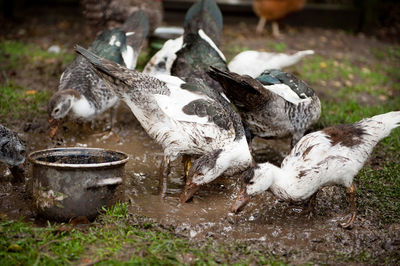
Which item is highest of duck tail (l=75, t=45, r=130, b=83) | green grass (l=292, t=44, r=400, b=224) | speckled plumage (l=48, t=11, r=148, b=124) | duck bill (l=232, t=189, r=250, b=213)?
duck tail (l=75, t=45, r=130, b=83)

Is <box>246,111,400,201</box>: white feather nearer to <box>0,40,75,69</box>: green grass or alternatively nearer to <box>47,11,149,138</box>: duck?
<box>47,11,149,138</box>: duck

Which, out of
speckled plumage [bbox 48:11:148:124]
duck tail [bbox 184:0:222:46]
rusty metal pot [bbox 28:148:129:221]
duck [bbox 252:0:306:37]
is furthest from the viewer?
duck [bbox 252:0:306:37]

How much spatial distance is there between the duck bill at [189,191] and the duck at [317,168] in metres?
0.39

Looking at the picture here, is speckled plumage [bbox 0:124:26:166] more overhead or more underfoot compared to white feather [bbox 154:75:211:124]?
more underfoot

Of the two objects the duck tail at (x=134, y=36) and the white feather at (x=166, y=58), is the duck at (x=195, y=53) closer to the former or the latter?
the white feather at (x=166, y=58)

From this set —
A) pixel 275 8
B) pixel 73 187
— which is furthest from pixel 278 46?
pixel 73 187

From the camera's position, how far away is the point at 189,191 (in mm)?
3729

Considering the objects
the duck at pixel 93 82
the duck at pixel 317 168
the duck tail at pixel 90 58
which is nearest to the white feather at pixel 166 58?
the duck at pixel 93 82

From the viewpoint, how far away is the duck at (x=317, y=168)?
11.5 feet

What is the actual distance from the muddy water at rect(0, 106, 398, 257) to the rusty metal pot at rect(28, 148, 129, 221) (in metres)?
0.27

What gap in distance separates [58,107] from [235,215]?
86.8 inches

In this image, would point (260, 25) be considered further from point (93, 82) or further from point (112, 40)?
point (93, 82)

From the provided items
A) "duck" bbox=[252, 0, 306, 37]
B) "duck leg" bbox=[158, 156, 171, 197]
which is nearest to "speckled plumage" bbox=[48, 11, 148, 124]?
"duck leg" bbox=[158, 156, 171, 197]

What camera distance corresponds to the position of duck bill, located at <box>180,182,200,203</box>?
3.70 meters
